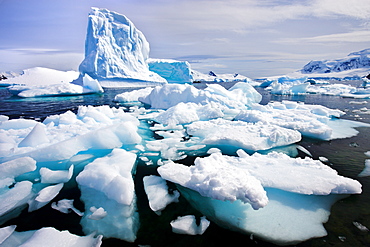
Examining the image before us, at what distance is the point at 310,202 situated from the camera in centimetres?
240

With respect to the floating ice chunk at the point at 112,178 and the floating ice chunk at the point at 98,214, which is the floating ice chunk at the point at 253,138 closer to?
the floating ice chunk at the point at 112,178

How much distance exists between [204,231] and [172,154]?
6.62ft

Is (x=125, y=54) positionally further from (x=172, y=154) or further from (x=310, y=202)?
(x=310, y=202)

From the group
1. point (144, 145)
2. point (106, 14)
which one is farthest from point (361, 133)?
point (106, 14)

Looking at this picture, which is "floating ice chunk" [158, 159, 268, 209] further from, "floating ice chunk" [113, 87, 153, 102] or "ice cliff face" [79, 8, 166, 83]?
"ice cliff face" [79, 8, 166, 83]

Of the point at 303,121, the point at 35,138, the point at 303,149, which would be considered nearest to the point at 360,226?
the point at 303,149

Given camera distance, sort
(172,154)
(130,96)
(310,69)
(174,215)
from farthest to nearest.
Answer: (310,69) → (130,96) → (172,154) → (174,215)

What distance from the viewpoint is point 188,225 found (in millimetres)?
2070

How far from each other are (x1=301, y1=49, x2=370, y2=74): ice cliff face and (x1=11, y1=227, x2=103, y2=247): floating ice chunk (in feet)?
334

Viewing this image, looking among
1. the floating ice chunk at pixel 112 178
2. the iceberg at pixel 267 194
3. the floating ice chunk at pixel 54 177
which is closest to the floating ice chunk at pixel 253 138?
the iceberg at pixel 267 194

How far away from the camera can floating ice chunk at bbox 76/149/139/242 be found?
203 centimetres

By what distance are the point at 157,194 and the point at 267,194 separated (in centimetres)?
145

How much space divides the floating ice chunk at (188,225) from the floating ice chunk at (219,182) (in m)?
0.31

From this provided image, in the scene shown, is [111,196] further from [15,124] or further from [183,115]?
[183,115]
